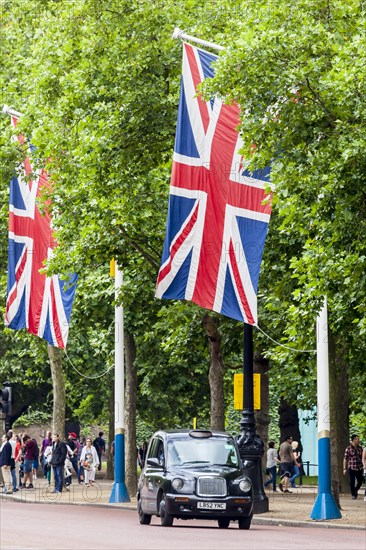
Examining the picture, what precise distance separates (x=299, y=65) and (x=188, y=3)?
31.9 ft

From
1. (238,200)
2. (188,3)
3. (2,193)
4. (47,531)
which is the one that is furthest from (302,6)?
(2,193)

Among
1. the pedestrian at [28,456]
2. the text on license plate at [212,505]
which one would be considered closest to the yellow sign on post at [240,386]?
the text on license plate at [212,505]

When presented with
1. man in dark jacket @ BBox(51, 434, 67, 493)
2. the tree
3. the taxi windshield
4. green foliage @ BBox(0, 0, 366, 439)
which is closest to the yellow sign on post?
green foliage @ BBox(0, 0, 366, 439)

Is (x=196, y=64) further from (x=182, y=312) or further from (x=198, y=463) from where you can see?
(x=182, y=312)

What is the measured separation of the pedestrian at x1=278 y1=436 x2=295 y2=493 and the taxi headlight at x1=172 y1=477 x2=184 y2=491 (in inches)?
834

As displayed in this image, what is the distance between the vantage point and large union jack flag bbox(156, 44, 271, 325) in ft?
86.6

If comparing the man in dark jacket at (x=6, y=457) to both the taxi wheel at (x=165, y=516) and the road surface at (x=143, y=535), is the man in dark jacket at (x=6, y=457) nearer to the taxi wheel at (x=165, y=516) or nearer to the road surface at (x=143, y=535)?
the road surface at (x=143, y=535)

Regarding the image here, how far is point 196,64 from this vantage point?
26.9 meters

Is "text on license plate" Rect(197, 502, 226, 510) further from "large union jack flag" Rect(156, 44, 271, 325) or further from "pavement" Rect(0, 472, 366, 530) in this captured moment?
"large union jack flag" Rect(156, 44, 271, 325)

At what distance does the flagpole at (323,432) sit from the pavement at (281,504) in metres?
0.28

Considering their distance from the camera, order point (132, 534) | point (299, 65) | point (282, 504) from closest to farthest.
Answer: point (132, 534)
point (299, 65)
point (282, 504)

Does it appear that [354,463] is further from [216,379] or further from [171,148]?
[171,148]

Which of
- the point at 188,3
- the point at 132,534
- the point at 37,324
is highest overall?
the point at 188,3

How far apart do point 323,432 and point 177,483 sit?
453 centimetres
